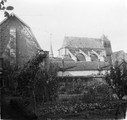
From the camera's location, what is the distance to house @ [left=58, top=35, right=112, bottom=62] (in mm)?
59188

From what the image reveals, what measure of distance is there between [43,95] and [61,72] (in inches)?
932

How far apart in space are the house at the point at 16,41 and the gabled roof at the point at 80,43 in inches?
1450

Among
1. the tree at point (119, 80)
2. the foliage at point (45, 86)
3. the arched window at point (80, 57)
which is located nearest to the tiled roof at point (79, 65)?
the arched window at point (80, 57)

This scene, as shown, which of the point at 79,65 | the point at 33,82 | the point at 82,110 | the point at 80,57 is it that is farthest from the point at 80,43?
the point at 82,110

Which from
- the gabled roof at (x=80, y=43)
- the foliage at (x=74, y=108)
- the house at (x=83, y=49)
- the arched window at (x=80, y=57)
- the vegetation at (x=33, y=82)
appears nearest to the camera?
the foliage at (x=74, y=108)

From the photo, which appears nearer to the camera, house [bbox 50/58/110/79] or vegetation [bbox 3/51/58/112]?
vegetation [bbox 3/51/58/112]

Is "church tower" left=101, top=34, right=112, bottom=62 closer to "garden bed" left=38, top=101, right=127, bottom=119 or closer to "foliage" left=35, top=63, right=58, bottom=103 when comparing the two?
"foliage" left=35, top=63, right=58, bottom=103

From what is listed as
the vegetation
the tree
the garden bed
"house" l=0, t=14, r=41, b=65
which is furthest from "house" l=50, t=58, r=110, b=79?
the garden bed

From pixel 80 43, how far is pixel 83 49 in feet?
7.71

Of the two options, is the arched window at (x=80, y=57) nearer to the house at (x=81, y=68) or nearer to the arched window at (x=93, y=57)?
the arched window at (x=93, y=57)

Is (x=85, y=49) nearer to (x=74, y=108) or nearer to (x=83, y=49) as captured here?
(x=83, y=49)

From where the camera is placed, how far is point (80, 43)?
6241 centimetres

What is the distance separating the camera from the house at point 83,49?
59.2 metres

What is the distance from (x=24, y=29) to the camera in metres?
24.8
